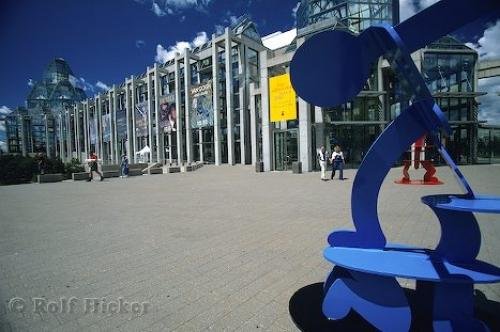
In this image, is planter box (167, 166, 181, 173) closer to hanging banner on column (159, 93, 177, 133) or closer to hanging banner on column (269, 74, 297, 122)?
hanging banner on column (269, 74, 297, 122)

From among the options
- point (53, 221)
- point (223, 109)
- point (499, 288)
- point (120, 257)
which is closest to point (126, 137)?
point (223, 109)

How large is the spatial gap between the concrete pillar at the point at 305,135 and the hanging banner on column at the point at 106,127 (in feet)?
164

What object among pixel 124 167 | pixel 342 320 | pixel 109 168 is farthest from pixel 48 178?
pixel 342 320

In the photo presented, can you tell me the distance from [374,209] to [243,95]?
114 ft

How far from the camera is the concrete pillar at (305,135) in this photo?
69.1 ft

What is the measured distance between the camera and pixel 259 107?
3033 centimetres

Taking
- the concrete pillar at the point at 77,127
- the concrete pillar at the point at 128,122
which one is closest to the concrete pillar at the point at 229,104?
the concrete pillar at the point at 128,122

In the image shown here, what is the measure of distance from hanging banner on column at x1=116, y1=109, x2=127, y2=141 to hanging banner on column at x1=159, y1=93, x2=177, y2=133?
1304 centimetres

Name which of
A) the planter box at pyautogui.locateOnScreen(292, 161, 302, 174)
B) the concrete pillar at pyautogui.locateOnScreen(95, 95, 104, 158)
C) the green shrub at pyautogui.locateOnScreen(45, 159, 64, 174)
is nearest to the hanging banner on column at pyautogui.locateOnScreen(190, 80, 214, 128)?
the green shrub at pyautogui.locateOnScreen(45, 159, 64, 174)

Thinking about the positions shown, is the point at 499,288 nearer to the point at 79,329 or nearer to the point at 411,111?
the point at 411,111

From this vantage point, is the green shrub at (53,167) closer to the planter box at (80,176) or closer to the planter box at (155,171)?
the planter box at (80,176)

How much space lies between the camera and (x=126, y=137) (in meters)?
55.3

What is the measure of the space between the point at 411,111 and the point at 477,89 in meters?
30.3

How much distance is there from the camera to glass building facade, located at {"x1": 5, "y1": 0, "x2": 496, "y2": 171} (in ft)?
76.5
